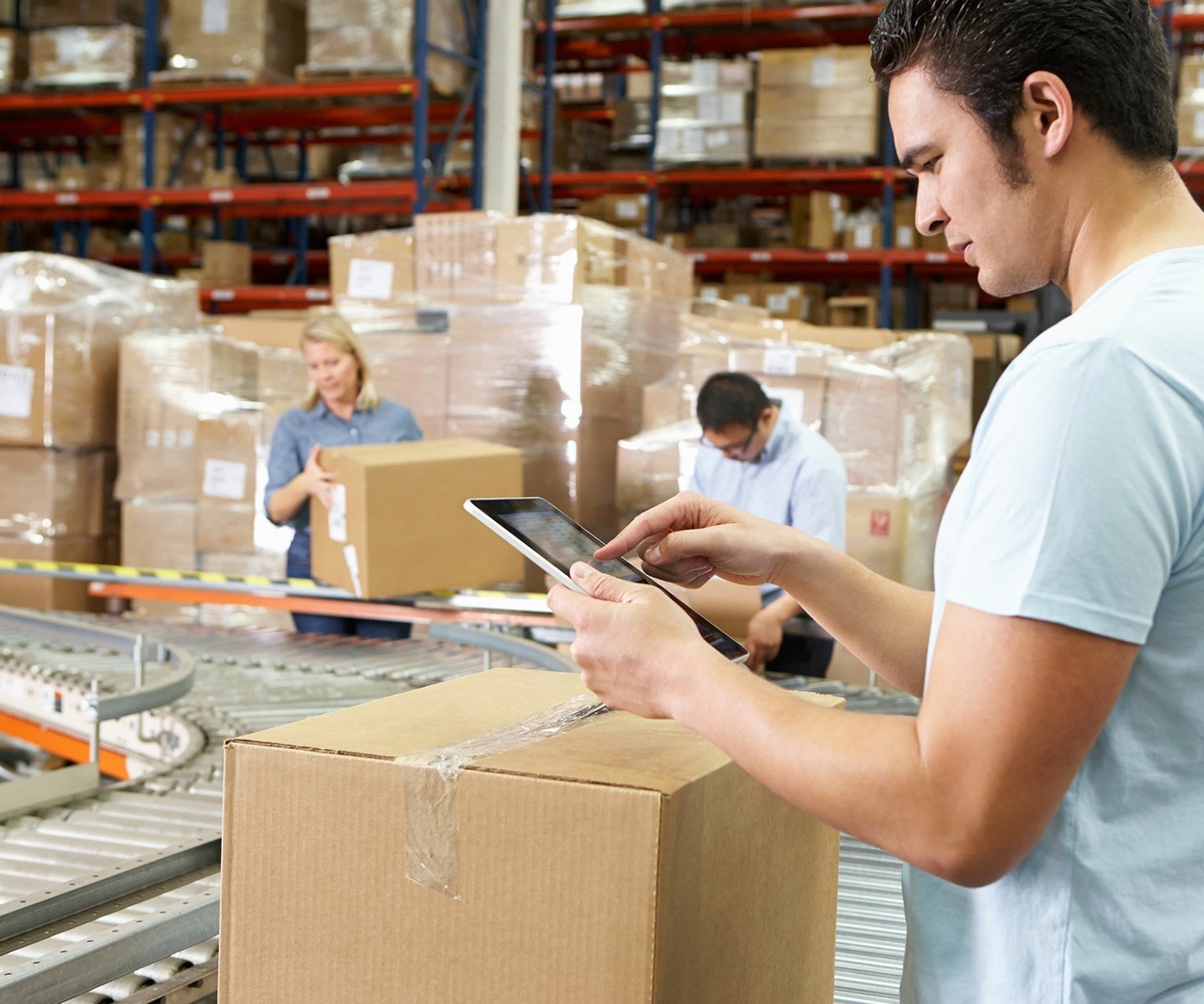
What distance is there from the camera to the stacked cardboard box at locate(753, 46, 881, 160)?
25.3 ft

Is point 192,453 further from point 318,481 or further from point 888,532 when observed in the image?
point 888,532

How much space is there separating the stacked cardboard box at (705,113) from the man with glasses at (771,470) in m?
4.72

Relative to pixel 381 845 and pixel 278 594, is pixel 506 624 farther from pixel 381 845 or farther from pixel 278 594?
pixel 381 845

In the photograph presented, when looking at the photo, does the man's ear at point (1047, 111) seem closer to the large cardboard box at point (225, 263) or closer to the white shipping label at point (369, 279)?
the white shipping label at point (369, 279)

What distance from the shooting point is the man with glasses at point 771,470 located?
3.68 meters

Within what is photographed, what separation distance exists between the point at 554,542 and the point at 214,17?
7.43 metres

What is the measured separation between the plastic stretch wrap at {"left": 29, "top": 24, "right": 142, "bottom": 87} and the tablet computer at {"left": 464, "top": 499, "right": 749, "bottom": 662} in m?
8.00

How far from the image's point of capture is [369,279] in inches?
219

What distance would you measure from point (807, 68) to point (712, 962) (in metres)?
7.47

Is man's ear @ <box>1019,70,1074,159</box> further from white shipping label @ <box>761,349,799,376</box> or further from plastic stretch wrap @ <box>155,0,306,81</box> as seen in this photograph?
plastic stretch wrap @ <box>155,0,306,81</box>

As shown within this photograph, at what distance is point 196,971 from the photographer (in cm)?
144

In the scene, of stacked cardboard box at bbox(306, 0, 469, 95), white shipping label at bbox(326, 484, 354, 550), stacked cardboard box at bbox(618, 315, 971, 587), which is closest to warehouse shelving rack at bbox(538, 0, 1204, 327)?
stacked cardboard box at bbox(306, 0, 469, 95)

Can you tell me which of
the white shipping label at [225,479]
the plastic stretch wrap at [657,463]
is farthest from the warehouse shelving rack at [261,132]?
the plastic stretch wrap at [657,463]

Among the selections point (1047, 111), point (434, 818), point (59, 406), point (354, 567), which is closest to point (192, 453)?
point (59, 406)
